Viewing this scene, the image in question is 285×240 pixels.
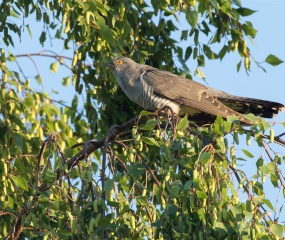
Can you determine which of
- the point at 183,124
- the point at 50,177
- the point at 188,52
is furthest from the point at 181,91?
the point at 50,177

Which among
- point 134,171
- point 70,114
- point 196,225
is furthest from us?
point 70,114

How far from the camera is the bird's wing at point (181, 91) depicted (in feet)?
20.4

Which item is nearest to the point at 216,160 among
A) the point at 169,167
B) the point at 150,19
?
the point at 169,167

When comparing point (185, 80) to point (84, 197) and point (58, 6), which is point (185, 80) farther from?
point (84, 197)

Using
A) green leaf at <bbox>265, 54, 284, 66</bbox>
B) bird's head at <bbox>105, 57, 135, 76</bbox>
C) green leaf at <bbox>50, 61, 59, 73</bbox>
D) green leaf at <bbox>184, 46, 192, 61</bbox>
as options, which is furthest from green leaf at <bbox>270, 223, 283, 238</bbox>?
green leaf at <bbox>50, 61, 59, 73</bbox>

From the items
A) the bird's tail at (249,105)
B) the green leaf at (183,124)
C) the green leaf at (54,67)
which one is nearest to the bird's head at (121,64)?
the bird's tail at (249,105)

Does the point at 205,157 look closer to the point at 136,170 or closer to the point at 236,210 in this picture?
the point at 236,210

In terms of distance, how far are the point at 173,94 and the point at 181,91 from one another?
2.8 inches

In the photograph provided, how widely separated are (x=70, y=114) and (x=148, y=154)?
1.94 m

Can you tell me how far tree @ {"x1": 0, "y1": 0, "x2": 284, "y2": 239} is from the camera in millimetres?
3666

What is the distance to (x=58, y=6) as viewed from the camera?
227 inches

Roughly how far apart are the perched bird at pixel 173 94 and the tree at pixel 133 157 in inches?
4.4

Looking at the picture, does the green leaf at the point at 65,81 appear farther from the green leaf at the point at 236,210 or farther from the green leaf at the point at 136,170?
the green leaf at the point at 236,210

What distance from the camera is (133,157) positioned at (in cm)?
407
